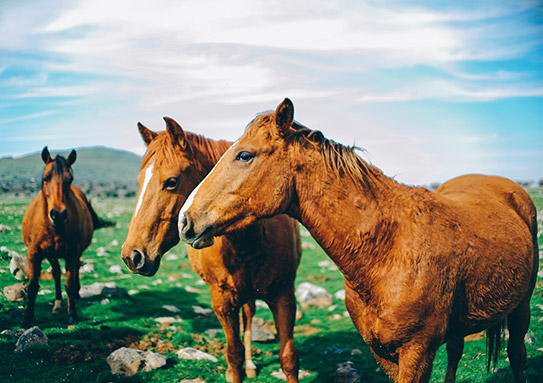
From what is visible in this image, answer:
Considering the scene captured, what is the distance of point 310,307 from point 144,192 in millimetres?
6436

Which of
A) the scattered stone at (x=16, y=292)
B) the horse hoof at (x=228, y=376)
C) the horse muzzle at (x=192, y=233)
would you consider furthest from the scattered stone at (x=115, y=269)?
the horse muzzle at (x=192, y=233)

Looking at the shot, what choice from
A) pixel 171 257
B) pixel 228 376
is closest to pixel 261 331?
pixel 228 376

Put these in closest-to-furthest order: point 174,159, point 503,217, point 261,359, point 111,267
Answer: point 503,217, point 174,159, point 261,359, point 111,267

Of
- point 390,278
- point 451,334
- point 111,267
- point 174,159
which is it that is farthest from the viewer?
point 111,267

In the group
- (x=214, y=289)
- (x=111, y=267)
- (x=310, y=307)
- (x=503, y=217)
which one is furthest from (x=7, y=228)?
(x=503, y=217)

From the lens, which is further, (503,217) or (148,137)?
(148,137)

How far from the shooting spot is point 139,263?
3.71 meters

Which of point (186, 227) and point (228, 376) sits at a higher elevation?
point (186, 227)

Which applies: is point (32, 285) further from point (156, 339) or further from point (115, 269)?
point (115, 269)

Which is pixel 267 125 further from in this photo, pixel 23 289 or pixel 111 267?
pixel 111 267

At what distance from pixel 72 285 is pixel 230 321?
432 cm

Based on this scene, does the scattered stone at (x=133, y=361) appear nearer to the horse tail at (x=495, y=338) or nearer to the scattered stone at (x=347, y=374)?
the scattered stone at (x=347, y=374)

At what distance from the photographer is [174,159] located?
407cm

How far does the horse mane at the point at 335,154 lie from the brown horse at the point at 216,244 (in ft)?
4.37
